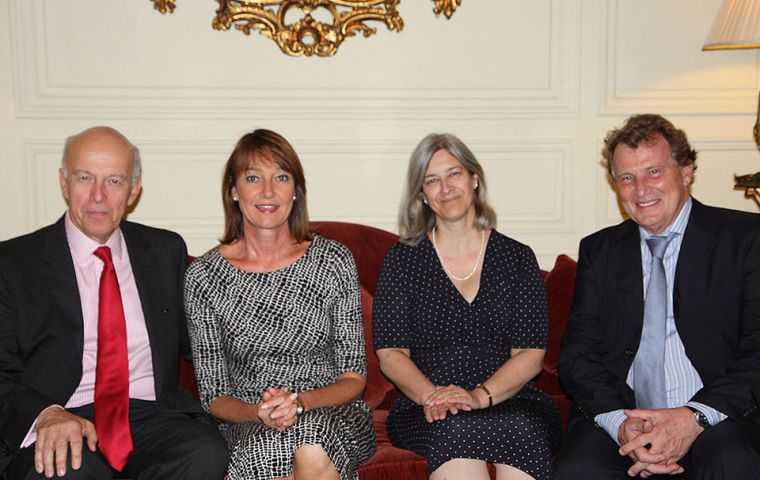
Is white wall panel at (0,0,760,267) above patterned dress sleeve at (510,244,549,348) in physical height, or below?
above

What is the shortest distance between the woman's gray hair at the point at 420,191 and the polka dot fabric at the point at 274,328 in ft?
1.19

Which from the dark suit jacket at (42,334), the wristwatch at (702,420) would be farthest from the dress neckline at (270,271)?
the wristwatch at (702,420)

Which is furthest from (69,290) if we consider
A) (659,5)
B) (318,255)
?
(659,5)

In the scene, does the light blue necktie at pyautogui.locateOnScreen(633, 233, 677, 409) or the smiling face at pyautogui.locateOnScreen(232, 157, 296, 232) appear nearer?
the light blue necktie at pyautogui.locateOnScreen(633, 233, 677, 409)

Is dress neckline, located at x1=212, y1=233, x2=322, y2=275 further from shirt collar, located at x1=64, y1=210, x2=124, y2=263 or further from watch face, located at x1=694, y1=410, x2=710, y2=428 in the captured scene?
watch face, located at x1=694, y1=410, x2=710, y2=428

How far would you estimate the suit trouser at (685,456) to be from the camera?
90.1 inches

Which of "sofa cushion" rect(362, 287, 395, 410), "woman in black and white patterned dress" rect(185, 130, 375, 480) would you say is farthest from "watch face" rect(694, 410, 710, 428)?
"sofa cushion" rect(362, 287, 395, 410)

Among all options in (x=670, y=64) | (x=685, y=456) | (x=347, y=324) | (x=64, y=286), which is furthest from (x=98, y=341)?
(x=670, y=64)

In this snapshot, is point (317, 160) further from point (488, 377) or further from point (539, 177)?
point (488, 377)

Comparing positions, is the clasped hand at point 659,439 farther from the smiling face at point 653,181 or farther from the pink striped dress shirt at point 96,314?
the pink striped dress shirt at point 96,314

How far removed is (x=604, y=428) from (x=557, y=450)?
0.63 feet

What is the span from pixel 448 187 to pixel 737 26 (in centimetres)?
136

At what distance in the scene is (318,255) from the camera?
2.86 m

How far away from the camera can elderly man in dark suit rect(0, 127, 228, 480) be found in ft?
8.14
